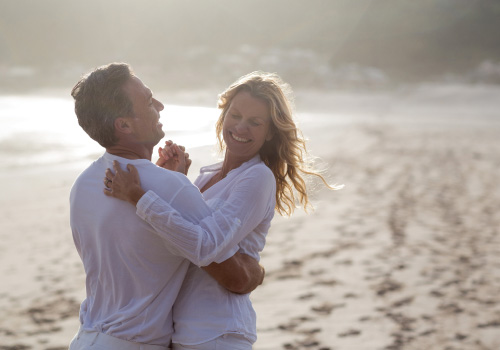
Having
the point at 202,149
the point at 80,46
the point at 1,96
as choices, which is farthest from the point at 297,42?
the point at 202,149

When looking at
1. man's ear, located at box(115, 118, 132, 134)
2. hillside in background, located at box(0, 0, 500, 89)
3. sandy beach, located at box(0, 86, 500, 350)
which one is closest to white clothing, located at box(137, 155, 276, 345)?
man's ear, located at box(115, 118, 132, 134)

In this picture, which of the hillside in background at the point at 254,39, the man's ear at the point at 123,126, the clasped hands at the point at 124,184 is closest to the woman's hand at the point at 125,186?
the clasped hands at the point at 124,184

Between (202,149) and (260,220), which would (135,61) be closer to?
(202,149)

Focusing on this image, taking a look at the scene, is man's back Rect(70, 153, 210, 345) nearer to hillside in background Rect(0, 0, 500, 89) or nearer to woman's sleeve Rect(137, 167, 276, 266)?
woman's sleeve Rect(137, 167, 276, 266)

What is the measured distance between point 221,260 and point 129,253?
1.05 ft

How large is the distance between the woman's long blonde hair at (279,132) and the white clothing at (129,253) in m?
0.59

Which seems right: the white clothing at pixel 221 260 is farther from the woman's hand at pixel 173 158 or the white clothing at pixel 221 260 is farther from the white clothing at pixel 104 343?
the woman's hand at pixel 173 158

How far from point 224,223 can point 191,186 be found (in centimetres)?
18

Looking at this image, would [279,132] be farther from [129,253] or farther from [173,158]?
[129,253]

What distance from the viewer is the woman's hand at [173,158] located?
251 centimetres

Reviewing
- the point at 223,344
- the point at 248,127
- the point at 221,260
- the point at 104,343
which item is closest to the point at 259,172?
the point at 248,127

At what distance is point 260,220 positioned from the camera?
7.23ft

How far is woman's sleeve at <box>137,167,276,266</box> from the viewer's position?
189 cm

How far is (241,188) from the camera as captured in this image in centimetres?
217
